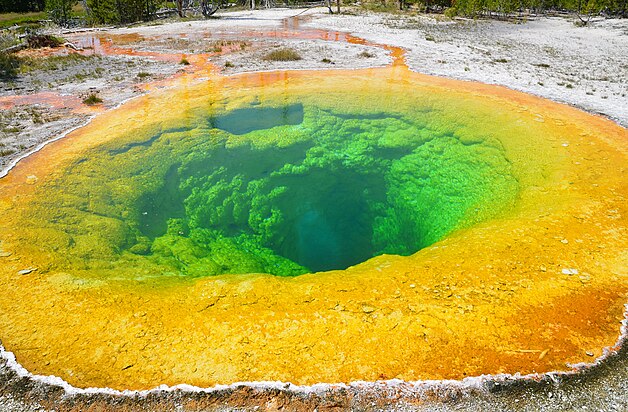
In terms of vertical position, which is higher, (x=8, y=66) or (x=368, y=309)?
(x=8, y=66)

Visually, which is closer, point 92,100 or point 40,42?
point 92,100

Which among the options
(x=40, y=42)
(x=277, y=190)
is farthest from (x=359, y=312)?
(x=40, y=42)

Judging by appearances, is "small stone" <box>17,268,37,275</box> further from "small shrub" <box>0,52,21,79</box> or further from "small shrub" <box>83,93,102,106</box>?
"small shrub" <box>0,52,21,79</box>

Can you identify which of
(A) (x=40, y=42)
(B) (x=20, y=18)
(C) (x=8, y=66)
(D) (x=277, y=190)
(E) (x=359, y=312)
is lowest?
(E) (x=359, y=312)

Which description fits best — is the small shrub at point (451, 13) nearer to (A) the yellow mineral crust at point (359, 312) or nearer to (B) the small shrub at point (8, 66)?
(B) the small shrub at point (8, 66)

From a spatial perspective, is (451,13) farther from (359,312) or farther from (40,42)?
(359,312)

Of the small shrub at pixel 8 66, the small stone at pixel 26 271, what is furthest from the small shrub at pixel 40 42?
the small stone at pixel 26 271

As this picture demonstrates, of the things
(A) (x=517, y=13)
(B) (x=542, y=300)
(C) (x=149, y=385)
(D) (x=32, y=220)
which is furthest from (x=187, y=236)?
(A) (x=517, y=13)
